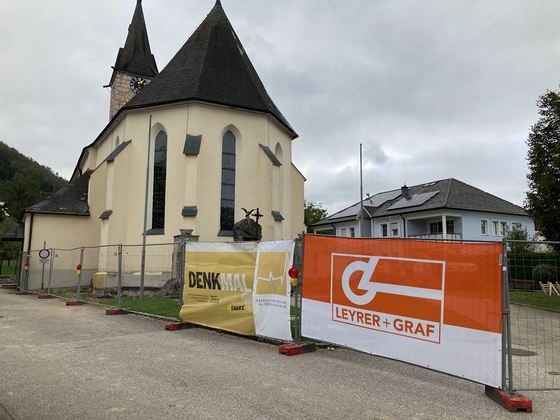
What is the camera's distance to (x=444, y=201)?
36844mm

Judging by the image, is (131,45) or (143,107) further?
(131,45)

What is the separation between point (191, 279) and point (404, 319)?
5.15 meters

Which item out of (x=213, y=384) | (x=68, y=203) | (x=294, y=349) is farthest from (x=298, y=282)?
(x=68, y=203)

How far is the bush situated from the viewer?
7255 millimetres

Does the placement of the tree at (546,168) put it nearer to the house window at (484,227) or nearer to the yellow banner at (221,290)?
the yellow banner at (221,290)

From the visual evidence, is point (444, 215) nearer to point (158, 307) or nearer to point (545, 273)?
point (158, 307)

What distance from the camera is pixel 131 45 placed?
117 ft

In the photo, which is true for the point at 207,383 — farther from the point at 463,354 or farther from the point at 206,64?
the point at 206,64

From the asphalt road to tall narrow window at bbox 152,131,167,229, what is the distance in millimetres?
13900

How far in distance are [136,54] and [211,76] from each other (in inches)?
626

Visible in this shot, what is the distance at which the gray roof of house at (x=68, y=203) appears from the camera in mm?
24609

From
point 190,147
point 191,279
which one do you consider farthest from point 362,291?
point 190,147

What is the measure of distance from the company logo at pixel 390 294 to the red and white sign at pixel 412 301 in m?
0.01

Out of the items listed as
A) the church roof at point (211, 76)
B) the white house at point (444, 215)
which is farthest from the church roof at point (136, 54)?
the white house at point (444, 215)
